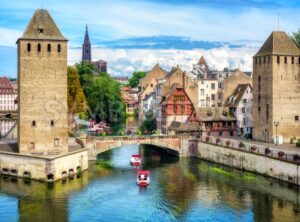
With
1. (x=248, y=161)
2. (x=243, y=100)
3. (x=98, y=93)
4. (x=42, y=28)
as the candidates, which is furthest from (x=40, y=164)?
(x=98, y=93)

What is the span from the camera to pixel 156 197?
163 feet

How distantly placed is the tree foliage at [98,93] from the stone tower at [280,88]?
179ft

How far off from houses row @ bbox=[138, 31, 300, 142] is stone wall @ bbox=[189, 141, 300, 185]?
7.22 metres

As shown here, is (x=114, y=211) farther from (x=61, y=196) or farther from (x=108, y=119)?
(x=108, y=119)

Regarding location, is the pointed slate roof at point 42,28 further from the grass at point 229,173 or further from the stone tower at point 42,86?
the grass at point 229,173

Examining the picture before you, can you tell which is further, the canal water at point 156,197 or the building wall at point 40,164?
the building wall at point 40,164

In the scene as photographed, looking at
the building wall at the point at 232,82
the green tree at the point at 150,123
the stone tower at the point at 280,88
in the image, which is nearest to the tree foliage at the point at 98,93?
the green tree at the point at 150,123

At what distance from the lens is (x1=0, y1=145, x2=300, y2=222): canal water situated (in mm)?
43406

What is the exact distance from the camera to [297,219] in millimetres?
42281

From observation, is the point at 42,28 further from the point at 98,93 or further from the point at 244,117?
the point at 98,93

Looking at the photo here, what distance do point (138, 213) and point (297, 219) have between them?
13.0 m

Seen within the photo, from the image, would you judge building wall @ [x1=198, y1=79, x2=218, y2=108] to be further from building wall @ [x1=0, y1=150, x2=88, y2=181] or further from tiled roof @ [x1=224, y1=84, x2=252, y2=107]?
building wall @ [x1=0, y1=150, x2=88, y2=181]

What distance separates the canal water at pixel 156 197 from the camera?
1709 inches

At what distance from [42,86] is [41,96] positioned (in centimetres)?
113
